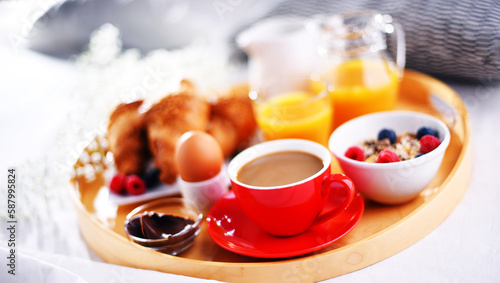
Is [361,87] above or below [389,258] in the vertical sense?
above

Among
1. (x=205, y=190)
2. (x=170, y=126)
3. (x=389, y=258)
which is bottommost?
(x=389, y=258)

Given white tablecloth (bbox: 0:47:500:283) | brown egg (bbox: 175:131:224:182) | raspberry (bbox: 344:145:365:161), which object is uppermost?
brown egg (bbox: 175:131:224:182)

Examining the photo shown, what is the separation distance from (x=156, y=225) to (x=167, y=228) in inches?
0.9

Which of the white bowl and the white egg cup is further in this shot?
the white egg cup

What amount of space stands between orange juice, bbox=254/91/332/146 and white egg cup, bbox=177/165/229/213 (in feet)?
0.73

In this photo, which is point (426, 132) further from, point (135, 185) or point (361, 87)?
point (135, 185)

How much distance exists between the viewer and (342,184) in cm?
79

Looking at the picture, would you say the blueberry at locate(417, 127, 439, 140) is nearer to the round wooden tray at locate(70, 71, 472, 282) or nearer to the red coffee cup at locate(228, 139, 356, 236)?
the round wooden tray at locate(70, 71, 472, 282)

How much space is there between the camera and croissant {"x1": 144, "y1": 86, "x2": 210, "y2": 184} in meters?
1.10

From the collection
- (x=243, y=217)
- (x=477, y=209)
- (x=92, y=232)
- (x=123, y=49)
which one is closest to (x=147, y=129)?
(x=92, y=232)

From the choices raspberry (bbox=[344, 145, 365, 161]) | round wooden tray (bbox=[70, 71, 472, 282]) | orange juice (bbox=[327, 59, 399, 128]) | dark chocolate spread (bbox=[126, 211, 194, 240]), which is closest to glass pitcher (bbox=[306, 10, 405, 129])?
orange juice (bbox=[327, 59, 399, 128])

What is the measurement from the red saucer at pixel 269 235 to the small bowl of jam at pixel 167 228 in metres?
0.04

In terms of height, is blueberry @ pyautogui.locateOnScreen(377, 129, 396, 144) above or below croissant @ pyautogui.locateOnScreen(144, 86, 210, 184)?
below

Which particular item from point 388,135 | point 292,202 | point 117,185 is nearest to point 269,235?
point 292,202
